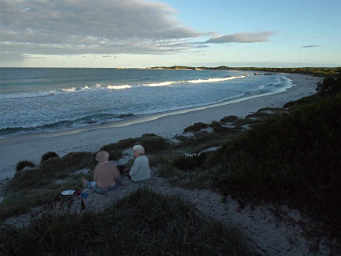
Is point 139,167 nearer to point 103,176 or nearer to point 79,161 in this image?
point 103,176

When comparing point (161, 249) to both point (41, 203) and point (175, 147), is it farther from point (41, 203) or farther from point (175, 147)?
point (175, 147)

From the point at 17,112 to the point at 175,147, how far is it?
2115 centimetres

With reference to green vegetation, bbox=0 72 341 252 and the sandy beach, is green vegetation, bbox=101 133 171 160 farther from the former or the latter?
green vegetation, bbox=0 72 341 252

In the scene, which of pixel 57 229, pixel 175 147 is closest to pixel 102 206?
pixel 57 229

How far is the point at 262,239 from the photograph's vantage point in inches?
132

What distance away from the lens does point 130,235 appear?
3.14m

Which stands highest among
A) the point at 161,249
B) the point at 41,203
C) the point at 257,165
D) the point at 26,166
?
the point at 257,165

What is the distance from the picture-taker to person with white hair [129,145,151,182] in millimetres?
5493

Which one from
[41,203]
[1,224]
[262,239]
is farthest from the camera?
[41,203]

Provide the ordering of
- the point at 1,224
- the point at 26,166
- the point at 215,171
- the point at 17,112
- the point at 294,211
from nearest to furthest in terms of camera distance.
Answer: the point at 294,211
the point at 1,224
the point at 215,171
the point at 26,166
the point at 17,112

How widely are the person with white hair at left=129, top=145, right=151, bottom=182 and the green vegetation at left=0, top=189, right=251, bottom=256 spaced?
6.28ft

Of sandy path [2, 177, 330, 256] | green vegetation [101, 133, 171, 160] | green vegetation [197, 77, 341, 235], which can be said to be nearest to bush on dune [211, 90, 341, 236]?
green vegetation [197, 77, 341, 235]

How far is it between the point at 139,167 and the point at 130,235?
2.44 meters

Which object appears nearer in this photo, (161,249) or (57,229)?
(161,249)
